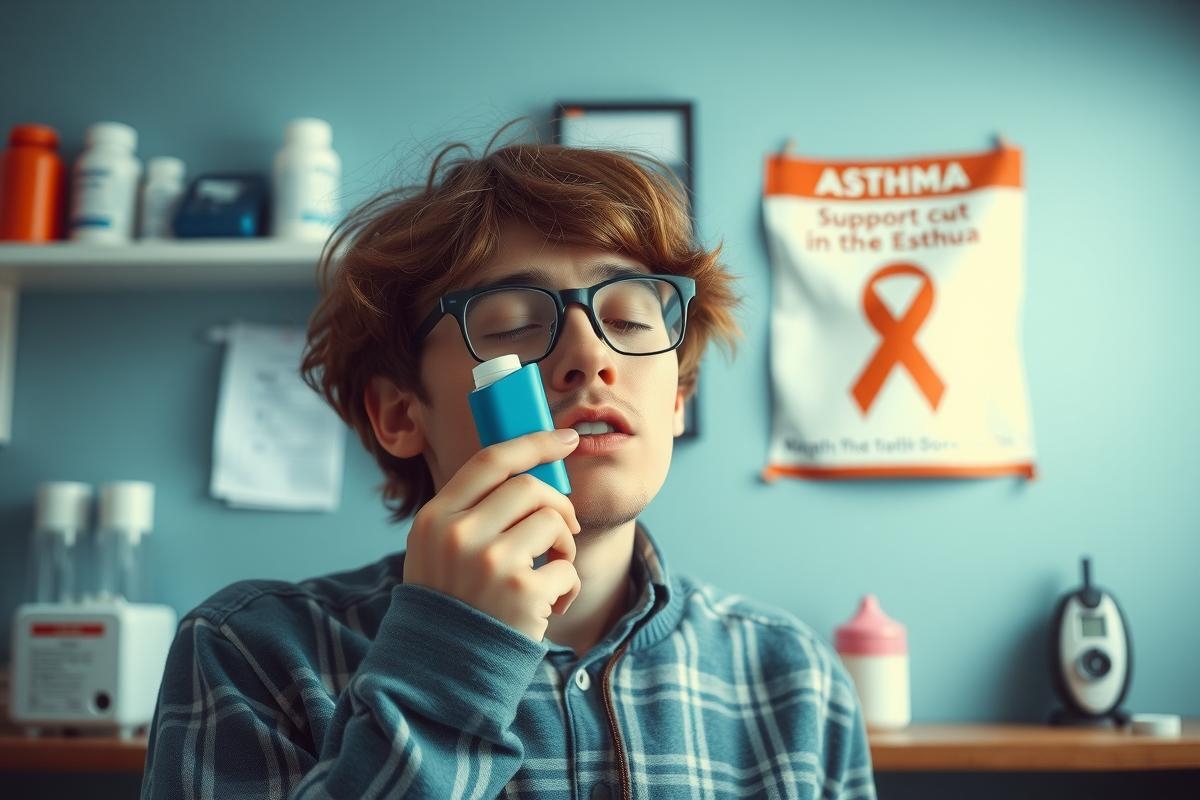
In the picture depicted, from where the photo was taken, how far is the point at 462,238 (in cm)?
95

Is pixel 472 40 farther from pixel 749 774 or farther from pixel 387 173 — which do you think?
pixel 749 774

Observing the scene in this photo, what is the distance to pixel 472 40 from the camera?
1.80 metres

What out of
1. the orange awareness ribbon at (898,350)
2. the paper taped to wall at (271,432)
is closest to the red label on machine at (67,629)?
the paper taped to wall at (271,432)

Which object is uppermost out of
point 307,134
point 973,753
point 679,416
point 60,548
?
point 307,134

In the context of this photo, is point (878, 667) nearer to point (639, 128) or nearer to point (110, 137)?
point (639, 128)

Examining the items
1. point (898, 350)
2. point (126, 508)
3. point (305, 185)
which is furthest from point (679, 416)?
point (126, 508)

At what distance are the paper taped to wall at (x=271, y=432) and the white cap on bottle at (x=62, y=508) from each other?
195 millimetres

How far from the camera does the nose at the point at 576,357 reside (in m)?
0.84

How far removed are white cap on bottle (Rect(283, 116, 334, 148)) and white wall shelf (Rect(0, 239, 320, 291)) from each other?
0.18 m

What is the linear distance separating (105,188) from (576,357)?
118 centimetres

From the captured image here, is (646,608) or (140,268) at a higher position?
(140,268)

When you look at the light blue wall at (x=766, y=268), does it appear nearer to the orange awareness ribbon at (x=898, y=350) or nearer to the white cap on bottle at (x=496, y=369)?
the orange awareness ribbon at (x=898, y=350)

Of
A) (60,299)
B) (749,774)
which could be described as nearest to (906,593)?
(749,774)

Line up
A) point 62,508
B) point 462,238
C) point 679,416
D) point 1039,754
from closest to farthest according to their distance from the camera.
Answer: point 462,238
point 679,416
point 1039,754
point 62,508
